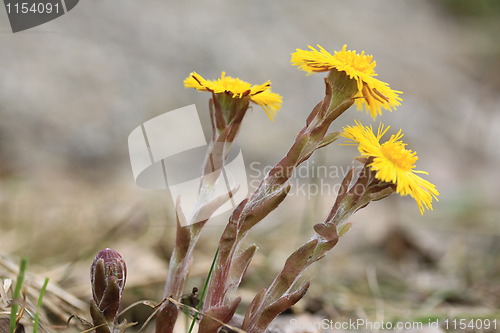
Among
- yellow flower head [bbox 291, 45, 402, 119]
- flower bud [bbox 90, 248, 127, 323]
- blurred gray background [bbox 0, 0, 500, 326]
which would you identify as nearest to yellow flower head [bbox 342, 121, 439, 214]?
yellow flower head [bbox 291, 45, 402, 119]

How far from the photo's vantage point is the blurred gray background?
11.8 feet

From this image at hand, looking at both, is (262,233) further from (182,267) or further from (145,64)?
(145,64)

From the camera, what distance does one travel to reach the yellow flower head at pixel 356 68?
4.18 ft

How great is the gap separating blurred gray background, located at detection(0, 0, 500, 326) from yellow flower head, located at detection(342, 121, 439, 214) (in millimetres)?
1243

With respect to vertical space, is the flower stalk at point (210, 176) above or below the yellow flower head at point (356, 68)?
below

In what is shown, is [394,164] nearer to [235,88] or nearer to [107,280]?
[235,88]

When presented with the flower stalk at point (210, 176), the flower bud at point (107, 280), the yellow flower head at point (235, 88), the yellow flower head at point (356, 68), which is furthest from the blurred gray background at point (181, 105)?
the yellow flower head at point (356, 68)

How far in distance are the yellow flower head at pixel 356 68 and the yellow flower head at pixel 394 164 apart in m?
0.09

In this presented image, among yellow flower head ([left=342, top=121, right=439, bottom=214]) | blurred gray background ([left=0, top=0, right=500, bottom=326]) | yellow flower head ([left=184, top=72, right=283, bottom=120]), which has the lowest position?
blurred gray background ([left=0, top=0, right=500, bottom=326])

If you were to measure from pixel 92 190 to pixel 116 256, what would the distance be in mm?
2721

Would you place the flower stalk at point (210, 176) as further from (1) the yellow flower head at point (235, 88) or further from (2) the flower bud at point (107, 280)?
(2) the flower bud at point (107, 280)

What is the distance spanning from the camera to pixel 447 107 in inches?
285

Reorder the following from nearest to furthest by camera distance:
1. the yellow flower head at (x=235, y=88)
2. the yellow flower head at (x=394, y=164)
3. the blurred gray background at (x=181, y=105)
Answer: the yellow flower head at (x=394, y=164), the yellow flower head at (x=235, y=88), the blurred gray background at (x=181, y=105)

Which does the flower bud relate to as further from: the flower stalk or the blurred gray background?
the blurred gray background
